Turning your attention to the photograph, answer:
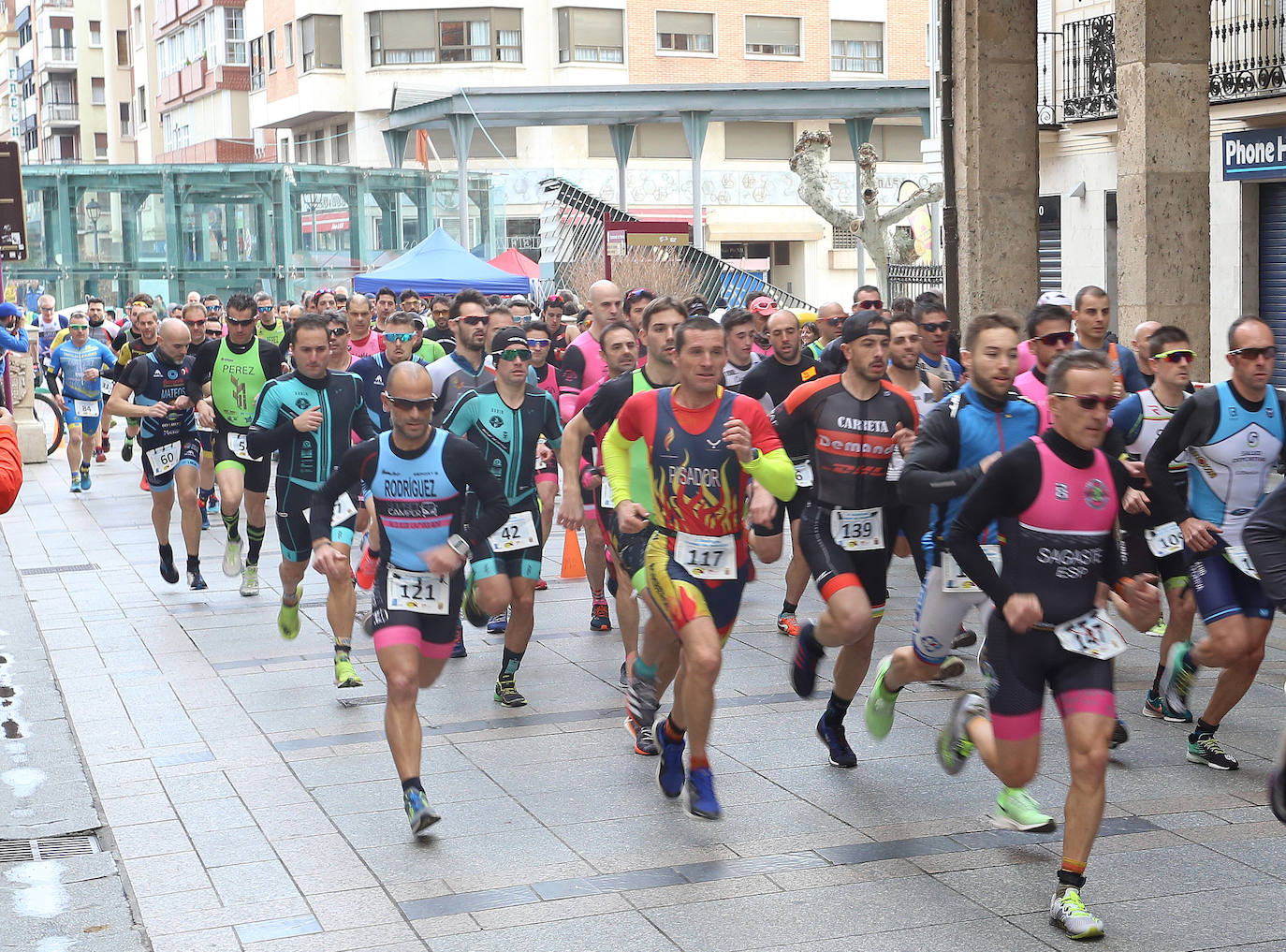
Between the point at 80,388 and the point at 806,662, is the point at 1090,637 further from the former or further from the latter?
the point at 80,388

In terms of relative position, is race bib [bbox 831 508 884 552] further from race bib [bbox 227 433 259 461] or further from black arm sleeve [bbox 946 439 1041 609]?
race bib [bbox 227 433 259 461]

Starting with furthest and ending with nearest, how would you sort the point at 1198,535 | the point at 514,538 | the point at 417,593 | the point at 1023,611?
the point at 514,538, the point at 1198,535, the point at 417,593, the point at 1023,611

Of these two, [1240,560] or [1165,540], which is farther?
[1165,540]

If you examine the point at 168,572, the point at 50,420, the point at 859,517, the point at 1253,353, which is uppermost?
the point at 1253,353

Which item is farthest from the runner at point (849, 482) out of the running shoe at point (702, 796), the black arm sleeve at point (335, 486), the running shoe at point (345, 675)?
the running shoe at point (345, 675)

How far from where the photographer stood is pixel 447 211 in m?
39.3

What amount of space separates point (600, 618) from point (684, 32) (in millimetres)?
50842

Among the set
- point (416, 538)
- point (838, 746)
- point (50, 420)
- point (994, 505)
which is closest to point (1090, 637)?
point (994, 505)

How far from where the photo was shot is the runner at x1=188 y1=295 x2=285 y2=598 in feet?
36.7

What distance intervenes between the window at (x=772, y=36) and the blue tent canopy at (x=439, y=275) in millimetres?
36093

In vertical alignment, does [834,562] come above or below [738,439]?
below

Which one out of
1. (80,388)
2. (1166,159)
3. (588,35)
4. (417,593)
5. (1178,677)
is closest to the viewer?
(417,593)

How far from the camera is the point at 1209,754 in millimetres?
6883

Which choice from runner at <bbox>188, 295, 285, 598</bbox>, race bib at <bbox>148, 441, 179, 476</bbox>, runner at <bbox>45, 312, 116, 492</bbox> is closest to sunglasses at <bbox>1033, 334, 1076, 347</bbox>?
runner at <bbox>188, 295, 285, 598</bbox>
